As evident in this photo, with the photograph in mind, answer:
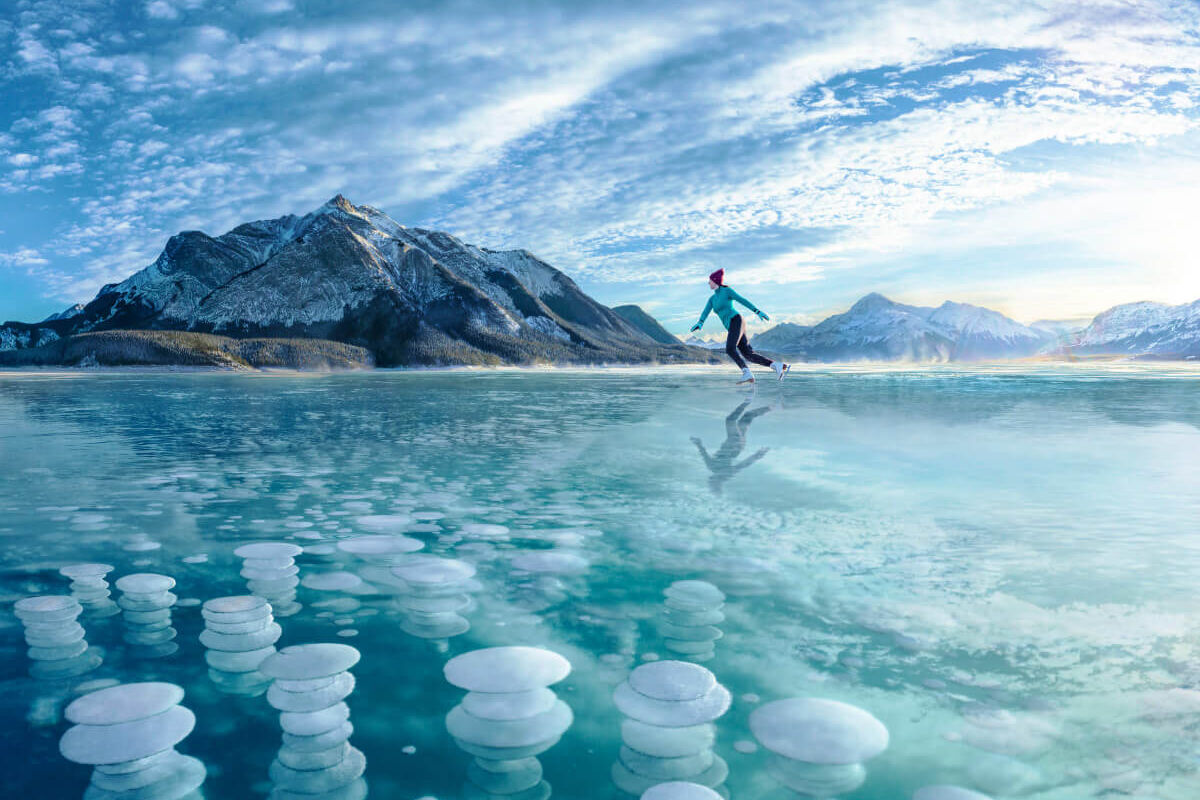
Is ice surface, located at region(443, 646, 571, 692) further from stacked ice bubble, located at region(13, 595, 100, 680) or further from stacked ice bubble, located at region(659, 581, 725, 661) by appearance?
stacked ice bubble, located at region(13, 595, 100, 680)

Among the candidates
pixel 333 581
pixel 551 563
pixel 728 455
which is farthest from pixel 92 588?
pixel 728 455

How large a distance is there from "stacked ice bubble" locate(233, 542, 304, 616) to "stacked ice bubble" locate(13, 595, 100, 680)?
1.29 m

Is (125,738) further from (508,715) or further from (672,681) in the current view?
(672,681)

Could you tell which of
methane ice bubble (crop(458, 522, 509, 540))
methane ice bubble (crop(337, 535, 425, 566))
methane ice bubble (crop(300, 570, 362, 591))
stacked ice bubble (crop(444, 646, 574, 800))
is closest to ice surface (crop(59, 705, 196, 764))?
stacked ice bubble (crop(444, 646, 574, 800))

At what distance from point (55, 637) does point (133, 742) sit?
84.0 inches

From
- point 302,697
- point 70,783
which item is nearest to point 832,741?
point 302,697

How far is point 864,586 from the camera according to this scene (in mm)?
6242

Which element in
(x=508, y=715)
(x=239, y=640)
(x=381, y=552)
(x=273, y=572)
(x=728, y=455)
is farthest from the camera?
(x=728, y=455)

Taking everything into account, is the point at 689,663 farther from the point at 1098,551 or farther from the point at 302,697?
the point at 1098,551

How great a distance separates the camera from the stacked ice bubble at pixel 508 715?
3418 millimetres

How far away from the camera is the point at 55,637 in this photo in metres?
5.11

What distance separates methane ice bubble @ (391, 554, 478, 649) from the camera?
534 cm

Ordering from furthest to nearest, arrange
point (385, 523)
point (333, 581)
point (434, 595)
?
point (385, 523)
point (333, 581)
point (434, 595)

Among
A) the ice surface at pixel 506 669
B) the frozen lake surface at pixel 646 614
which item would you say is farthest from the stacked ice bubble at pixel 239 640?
the ice surface at pixel 506 669
